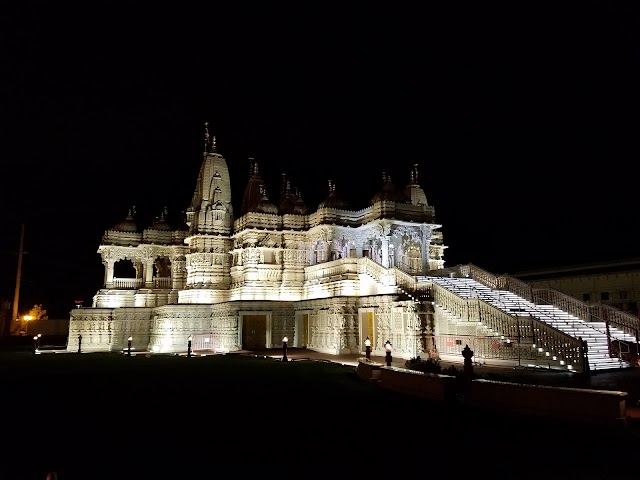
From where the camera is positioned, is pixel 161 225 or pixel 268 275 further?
pixel 161 225

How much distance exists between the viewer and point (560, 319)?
2489 cm

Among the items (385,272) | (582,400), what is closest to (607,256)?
(385,272)

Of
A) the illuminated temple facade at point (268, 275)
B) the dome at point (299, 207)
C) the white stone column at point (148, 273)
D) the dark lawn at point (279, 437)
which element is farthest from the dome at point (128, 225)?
the dark lawn at point (279, 437)

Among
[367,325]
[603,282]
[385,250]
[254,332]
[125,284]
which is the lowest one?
[254,332]

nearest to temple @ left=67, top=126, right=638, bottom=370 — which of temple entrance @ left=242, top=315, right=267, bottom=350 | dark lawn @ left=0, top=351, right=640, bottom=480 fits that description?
temple entrance @ left=242, top=315, right=267, bottom=350

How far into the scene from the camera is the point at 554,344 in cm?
2033

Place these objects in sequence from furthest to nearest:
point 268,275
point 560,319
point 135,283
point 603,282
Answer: point 135,283
point 603,282
point 268,275
point 560,319

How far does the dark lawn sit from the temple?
1076 centimetres

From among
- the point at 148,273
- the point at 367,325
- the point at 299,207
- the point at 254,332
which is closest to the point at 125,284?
the point at 148,273

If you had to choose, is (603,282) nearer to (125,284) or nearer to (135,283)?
(135,283)

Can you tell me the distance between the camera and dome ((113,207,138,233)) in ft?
154

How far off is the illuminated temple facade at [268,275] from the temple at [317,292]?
87 mm

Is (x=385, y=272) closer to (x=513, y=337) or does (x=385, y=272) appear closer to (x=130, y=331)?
(x=513, y=337)

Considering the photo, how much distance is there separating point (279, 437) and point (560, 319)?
1964cm
